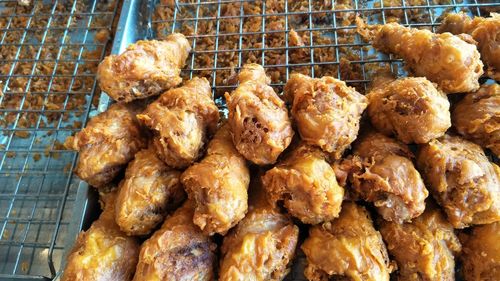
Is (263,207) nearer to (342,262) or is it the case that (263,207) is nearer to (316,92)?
(342,262)

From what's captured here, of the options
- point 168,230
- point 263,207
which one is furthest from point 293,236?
point 168,230

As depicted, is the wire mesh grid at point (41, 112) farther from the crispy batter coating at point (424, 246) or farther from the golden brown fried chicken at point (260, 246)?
the crispy batter coating at point (424, 246)

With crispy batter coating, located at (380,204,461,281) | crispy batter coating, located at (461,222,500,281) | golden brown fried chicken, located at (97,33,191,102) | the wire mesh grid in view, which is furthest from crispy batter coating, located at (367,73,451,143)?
the wire mesh grid

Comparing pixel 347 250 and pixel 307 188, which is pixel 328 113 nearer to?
pixel 307 188

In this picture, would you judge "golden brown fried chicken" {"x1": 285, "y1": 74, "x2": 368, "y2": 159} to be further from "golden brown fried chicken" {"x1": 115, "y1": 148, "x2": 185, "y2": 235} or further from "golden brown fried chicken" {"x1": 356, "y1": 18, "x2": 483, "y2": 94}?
"golden brown fried chicken" {"x1": 115, "y1": 148, "x2": 185, "y2": 235}

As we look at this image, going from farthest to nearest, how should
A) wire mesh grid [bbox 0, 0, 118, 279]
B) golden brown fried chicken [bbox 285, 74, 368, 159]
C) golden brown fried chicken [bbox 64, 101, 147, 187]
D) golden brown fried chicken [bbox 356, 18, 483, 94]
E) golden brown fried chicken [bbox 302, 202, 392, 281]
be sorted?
wire mesh grid [bbox 0, 0, 118, 279] < golden brown fried chicken [bbox 64, 101, 147, 187] < golden brown fried chicken [bbox 356, 18, 483, 94] < golden brown fried chicken [bbox 285, 74, 368, 159] < golden brown fried chicken [bbox 302, 202, 392, 281]

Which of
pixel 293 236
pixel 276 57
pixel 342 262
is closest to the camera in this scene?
pixel 342 262

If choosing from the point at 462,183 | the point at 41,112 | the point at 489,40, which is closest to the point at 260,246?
the point at 462,183
